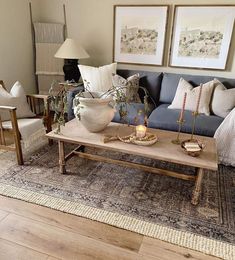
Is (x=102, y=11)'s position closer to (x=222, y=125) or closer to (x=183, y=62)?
(x=183, y=62)

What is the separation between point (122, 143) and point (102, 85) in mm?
1412

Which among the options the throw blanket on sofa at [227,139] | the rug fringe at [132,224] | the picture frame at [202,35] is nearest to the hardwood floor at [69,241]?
the rug fringe at [132,224]

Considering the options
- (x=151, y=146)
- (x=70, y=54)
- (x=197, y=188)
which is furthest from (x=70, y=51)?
(x=197, y=188)

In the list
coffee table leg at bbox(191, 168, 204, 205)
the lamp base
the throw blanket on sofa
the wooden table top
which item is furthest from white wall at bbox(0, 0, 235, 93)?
coffee table leg at bbox(191, 168, 204, 205)

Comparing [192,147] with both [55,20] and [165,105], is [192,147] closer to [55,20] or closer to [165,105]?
[165,105]

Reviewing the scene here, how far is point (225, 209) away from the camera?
1890 mm

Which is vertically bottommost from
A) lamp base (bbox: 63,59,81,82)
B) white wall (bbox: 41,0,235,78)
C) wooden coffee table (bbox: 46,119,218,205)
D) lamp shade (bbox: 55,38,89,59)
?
wooden coffee table (bbox: 46,119,218,205)

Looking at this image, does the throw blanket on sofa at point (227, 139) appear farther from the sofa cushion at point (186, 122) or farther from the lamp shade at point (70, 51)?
the lamp shade at point (70, 51)

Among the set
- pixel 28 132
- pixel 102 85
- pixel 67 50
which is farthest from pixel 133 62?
pixel 28 132

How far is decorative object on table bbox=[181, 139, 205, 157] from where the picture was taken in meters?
1.77

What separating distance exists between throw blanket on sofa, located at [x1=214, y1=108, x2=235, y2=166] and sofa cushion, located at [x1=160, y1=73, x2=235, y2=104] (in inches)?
30.8

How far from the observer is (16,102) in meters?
2.63

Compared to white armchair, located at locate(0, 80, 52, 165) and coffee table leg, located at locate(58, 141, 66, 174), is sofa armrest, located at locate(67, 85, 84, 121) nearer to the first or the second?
white armchair, located at locate(0, 80, 52, 165)

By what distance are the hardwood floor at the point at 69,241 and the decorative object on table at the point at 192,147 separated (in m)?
0.67
